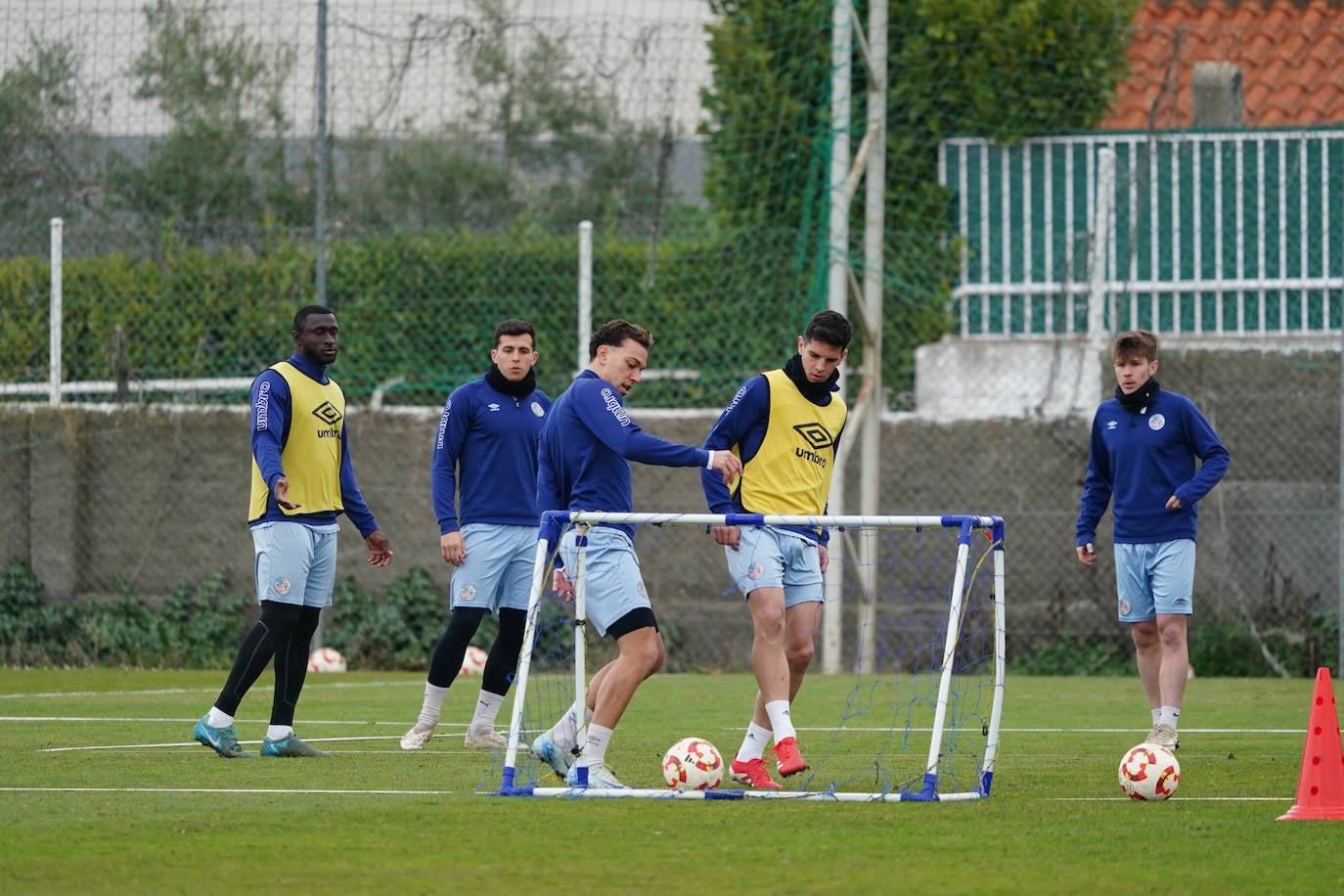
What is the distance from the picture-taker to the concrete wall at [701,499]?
15.9 m

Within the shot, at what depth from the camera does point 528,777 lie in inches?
305

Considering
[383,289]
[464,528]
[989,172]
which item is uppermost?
[989,172]

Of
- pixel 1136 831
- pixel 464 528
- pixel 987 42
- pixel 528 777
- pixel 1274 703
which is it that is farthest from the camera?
pixel 987 42

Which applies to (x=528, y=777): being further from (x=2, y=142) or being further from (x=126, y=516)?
(x=2, y=142)

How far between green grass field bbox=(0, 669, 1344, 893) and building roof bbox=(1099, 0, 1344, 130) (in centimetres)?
871

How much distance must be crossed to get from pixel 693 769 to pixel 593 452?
143 cm

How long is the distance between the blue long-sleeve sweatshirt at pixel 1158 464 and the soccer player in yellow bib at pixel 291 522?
4022 millimetres

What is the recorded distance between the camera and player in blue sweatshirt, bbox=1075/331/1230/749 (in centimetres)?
947

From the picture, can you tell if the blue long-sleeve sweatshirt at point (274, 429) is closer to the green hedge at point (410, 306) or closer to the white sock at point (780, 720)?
the white sock at point (780, 720)

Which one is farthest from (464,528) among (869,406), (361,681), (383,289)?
(383,289)

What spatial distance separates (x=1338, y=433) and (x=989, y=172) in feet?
12.9

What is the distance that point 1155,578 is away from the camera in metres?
9.55

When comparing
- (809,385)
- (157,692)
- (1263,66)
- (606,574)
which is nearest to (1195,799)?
(809,385)

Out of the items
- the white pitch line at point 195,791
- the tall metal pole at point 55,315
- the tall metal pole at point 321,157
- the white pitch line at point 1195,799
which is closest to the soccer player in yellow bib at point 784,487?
the white pitch line at point 1195,799
